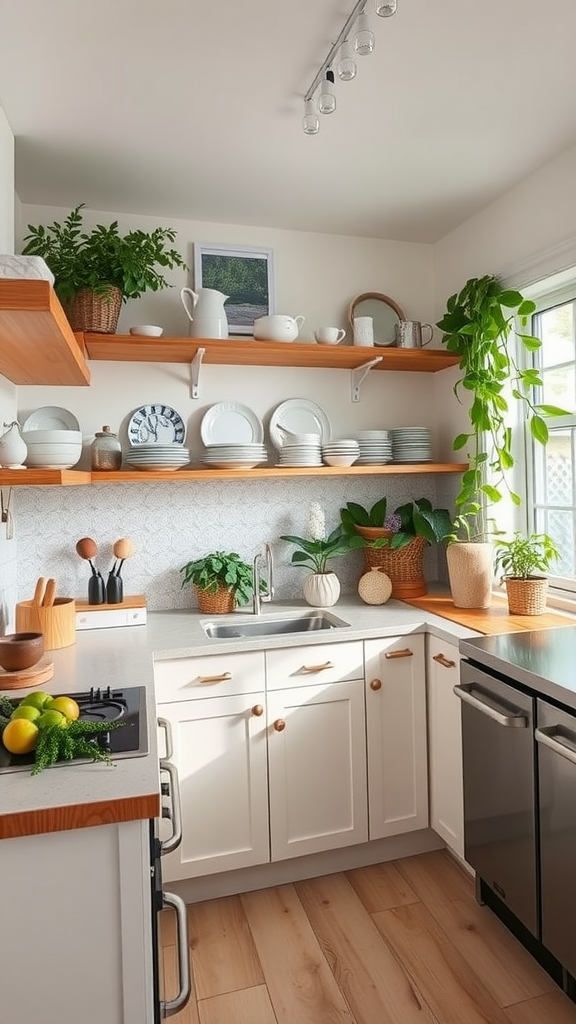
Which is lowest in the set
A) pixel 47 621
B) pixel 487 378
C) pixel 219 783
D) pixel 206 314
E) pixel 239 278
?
pixel 219 783

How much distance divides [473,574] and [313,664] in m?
0.73

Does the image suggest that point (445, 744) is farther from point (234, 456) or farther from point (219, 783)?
point (234, 456)

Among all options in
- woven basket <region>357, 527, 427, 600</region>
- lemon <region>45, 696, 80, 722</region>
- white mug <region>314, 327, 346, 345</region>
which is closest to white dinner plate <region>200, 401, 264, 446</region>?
white mug <region>314, 327, 346, 345</region>

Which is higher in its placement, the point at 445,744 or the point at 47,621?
the point at 47,621

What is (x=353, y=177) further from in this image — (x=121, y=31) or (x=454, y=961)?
(x=454, y=961)

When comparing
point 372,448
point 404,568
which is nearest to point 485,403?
point 372,448

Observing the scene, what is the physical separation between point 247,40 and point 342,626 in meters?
1.80

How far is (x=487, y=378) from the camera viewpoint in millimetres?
2586

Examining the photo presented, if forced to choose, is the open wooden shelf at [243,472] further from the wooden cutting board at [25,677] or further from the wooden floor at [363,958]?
the wooden floor at [363,958]

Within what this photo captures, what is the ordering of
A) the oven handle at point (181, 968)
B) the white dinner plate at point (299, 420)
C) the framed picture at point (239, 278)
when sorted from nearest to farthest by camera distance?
the oven handle at point (181, 968) → the framed picture at point (239, 278) → the white dinner plate at point (299, 420)

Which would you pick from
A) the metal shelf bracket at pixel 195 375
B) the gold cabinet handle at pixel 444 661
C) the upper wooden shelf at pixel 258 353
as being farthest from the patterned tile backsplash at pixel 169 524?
the gold cabinet handle at pixel 444 661

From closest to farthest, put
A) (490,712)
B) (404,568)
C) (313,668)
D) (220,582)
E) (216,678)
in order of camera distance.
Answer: (490,712)
(216,678)
(313,668)
(220,582)
(404,568)

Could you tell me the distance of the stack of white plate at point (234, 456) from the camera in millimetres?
2541

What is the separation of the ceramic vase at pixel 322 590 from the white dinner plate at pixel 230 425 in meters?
0.64
